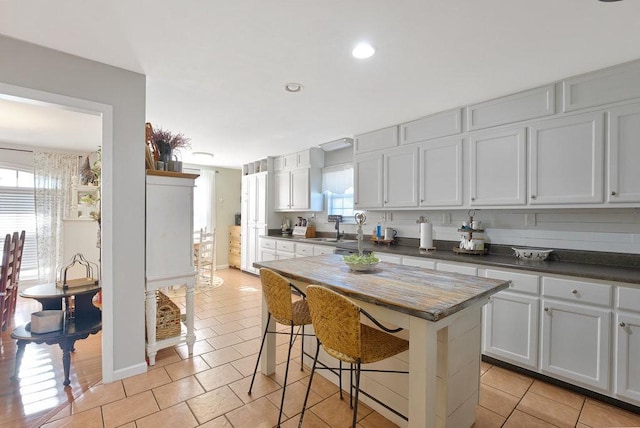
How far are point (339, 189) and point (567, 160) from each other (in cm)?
308

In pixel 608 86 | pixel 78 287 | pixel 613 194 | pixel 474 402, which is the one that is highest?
pixel 608 86

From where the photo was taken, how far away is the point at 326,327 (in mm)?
1542

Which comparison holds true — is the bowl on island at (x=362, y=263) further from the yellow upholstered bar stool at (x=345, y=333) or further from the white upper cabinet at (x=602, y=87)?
the white upper cabinet at (x=602, y=87)

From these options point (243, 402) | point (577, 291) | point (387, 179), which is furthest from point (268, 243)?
point (577, 291)

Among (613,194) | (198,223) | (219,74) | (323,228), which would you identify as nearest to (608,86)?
(613,194)

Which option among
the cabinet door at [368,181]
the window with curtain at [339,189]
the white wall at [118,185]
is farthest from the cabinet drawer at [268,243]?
the white wall at [118,185]

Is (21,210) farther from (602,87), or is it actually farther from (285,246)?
(602,87)

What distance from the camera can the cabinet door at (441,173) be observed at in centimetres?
312

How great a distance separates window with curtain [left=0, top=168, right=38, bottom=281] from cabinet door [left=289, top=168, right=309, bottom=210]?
4.39 m

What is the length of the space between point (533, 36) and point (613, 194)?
1340mm

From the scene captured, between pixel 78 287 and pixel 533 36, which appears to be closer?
pixel 533 36

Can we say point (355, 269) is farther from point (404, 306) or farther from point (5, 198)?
point (5, 198)

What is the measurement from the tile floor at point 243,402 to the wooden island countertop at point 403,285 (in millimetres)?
903

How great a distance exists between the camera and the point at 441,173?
10.7ft
